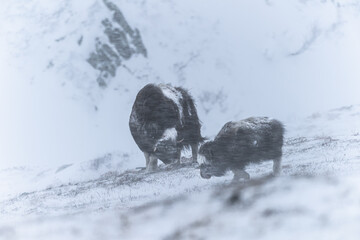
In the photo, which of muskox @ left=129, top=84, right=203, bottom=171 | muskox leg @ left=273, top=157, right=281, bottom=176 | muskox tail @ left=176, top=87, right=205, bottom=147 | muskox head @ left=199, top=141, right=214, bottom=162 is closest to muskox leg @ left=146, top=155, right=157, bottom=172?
muskox @ left=129, top=84, right=203, bottom=171

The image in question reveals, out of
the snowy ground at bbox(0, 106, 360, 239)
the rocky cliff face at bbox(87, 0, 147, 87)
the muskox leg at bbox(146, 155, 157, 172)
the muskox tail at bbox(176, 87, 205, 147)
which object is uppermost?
the rocky cliff face at bbox(87, 0, 147, 87)

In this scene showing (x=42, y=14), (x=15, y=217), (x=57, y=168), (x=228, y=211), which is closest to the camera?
(x=228, y=211)

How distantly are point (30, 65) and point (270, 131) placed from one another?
3517 millimetres

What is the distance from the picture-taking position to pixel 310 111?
7.95 m

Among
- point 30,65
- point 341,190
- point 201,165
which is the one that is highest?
point 30,65

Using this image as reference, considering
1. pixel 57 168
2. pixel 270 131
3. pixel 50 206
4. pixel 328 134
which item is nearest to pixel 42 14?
pixel 57 168

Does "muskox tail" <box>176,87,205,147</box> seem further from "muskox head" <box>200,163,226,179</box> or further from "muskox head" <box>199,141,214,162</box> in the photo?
"muskox head" <box>200,163,226,179</box>

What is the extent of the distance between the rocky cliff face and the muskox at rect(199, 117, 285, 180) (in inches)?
65.8

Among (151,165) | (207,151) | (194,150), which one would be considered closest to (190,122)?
(194,150)

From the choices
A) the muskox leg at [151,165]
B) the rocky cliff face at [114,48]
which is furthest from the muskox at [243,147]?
the rocky cliff face at [114,48]

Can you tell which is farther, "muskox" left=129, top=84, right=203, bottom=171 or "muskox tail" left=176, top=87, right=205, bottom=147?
"muskox tail" left=176, top=87, right=205, bottom=147

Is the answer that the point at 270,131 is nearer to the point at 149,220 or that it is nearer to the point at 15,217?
the point at 149,220

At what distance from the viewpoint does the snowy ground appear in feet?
18.8

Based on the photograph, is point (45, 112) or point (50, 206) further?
point (45, 112)
